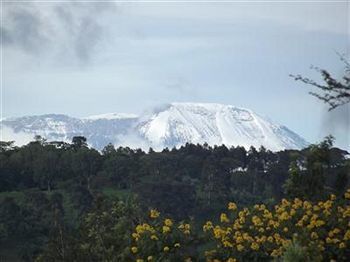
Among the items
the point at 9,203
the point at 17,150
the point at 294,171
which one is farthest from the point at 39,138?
the point at 294,171

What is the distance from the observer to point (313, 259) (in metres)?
8.23

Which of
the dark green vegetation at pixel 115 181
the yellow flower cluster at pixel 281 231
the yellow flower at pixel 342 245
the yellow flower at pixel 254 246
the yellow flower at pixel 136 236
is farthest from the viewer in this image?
the dark green vegetation at pixel 115 181

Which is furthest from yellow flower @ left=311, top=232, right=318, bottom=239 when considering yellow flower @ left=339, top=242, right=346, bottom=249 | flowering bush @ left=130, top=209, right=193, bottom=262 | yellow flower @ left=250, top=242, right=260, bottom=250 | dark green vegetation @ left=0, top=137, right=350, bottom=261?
dark green vegetation @ left=0, top=137, right=350, bottom=261

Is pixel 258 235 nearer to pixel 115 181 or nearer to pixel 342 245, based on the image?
pixel 342 245

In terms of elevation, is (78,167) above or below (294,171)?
above

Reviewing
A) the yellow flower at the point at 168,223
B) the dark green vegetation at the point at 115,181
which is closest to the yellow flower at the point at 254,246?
the yellow flower at the point at 168,223

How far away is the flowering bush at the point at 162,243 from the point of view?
988 cm

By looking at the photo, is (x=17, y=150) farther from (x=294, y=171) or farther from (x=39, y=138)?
(x=294, y=171)

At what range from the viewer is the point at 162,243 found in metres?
9.94

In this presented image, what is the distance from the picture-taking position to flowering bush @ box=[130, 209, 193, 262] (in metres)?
9.88

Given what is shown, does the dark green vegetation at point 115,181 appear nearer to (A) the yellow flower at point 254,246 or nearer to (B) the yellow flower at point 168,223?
(B) the yellow flower at point 168,223

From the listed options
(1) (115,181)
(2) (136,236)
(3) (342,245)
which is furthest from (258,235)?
(1) (115,181)

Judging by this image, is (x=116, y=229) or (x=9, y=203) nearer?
(x=116, y=229)

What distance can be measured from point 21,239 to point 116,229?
41273 millimetres
